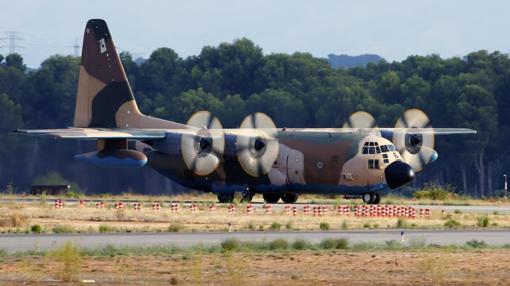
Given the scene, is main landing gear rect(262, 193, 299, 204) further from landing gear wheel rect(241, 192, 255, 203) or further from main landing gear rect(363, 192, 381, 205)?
main landing gear rect(363, 192, 381, 205)

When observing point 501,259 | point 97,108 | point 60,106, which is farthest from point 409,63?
point 501,259

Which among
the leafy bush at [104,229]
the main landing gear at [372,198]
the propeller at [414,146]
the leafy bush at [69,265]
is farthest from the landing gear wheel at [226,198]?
the leafy bush at [69,265]

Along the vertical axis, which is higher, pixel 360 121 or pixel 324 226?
pixel 360 121

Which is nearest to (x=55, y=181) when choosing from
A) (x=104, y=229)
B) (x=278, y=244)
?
(x=104, y=229)

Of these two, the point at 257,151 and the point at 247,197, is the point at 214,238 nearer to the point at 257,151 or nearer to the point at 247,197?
the point at 257,151

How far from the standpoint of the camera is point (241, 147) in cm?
5894

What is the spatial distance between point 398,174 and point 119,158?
39.2 feet

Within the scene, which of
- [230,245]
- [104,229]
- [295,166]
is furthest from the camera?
[295,166]

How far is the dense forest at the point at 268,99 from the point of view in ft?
284

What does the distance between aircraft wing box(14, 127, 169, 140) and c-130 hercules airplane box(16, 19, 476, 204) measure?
0.14ft

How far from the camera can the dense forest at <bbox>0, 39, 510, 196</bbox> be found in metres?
86.6

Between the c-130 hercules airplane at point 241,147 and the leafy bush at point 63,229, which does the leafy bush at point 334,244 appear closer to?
the leafy bush at point 63,229

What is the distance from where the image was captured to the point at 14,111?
94562 millimetres

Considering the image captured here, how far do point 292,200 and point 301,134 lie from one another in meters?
3.77
